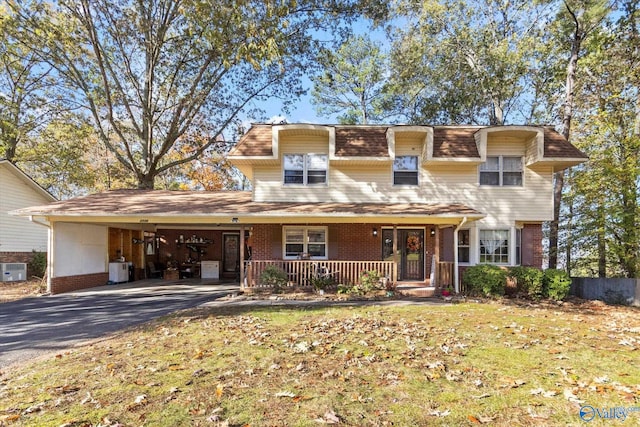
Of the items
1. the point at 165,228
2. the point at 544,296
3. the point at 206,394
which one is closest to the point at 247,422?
the point at 206,394

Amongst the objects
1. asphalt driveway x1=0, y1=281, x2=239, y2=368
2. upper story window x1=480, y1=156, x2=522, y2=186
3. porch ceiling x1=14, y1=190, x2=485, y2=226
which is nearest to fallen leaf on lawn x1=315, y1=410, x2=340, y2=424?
asphalt driveway x1=0, y1=281, x2=239, y2=368

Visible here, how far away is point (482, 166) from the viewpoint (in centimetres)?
1381

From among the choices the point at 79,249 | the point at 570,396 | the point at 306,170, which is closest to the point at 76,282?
the point at 79,249

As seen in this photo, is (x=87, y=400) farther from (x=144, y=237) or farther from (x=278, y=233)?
(x=144, y=237)

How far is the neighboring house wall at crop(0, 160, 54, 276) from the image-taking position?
54.3 feet

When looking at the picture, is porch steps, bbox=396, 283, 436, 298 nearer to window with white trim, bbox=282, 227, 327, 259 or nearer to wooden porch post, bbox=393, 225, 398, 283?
wooden porch post, bbox=393, 225, 398, 283

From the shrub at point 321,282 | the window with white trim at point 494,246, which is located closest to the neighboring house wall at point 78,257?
the shrub at point 321,282

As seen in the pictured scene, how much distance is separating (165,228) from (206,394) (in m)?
14.4

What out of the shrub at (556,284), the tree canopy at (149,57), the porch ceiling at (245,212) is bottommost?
the shrub at (556,284)

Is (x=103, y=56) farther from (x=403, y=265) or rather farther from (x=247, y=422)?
(x=247, y=422)

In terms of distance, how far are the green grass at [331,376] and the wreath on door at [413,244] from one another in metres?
6.18

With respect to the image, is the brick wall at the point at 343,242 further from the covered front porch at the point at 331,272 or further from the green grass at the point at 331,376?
the green grass at the point at 331,376

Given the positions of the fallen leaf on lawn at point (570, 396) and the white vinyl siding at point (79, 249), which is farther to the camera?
the white vinyl siding at point (79, 249)

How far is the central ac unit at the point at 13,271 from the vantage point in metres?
16.1
